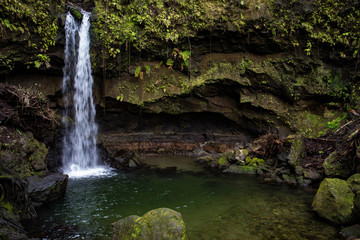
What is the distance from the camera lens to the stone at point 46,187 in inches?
224

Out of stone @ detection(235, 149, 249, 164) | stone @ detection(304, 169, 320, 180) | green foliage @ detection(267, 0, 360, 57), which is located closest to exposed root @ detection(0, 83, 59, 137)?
stone @ detection(235, 149, 249, 164)

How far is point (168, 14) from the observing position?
11.0m

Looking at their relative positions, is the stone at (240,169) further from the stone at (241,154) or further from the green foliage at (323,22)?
the green foliage at (323,22)

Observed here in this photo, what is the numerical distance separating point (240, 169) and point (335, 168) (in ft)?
10.5

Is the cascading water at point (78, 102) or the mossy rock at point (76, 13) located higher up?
the mossy rock at point (76, 13)

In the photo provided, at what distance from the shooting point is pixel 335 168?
6.83 metres

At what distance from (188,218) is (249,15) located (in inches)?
358

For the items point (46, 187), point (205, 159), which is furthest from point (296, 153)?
point (46, 187)

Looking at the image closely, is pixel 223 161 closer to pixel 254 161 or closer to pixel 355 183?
pixel 254 161

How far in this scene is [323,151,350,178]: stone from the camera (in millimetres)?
6649

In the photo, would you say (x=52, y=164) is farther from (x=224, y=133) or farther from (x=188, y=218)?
(x=224, y=133)

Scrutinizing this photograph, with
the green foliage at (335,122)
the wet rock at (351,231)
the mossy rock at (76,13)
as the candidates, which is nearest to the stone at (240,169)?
the green foliage at (335,122)

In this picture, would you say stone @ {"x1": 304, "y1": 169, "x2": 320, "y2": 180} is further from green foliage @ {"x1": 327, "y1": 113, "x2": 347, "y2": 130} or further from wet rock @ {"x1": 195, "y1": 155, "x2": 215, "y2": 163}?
wet rock @ {"x1": 195, "y1": 155, "x2": 215, "y2": 163}

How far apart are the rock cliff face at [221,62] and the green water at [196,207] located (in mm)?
4391
